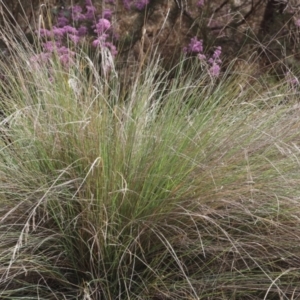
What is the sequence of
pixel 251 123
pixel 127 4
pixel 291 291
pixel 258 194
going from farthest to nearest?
pixel 127 4 < pixel 251 123 < pixel 258 194 < pixel 291 291

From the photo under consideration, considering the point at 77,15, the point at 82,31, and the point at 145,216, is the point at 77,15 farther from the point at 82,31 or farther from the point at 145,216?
the point at 145,216

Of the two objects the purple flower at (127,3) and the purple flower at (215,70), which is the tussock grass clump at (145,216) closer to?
the purple flower at (215,70)

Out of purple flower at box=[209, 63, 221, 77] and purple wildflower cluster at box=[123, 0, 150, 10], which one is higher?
purple flower at box=[209, 63, 221, 77]

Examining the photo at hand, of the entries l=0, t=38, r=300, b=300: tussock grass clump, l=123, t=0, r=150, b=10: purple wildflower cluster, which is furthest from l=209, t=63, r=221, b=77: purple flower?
l=123, t=0, r=150, b=10: purple wildflower cluster

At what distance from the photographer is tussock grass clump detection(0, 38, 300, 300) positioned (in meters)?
1.99

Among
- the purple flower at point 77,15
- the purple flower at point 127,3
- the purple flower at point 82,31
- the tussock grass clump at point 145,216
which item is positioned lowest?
the purple flower at point 82,31

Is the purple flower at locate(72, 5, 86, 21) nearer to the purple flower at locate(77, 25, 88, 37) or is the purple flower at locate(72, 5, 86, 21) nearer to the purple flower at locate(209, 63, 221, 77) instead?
the purple flower at locate(77, 25, 88, 37)

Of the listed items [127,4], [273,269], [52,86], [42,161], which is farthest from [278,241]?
[127,4]

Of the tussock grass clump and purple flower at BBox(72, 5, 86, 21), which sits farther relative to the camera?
purple flower at BBox(72, 5, 86, 21)

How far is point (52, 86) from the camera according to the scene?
2564mm

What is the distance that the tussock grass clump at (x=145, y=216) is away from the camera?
78.4 inches

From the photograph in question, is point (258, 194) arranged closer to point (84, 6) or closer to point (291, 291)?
point (291, 291)

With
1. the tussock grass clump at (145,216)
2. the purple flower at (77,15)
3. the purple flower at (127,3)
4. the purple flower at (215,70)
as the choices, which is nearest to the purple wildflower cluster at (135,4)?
the purple flower at (127,3)

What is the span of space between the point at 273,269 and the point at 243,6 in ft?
10.4
